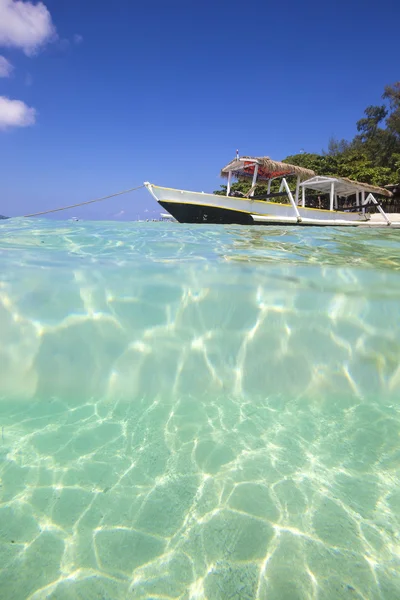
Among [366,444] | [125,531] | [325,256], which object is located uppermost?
[325,256]

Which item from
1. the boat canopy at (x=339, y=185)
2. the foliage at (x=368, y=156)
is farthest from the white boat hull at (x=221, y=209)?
the foliage at (x=368, y=156)

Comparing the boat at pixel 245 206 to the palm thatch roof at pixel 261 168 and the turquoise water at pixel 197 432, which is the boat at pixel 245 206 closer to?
the palm thatch roof at pixel 261 168

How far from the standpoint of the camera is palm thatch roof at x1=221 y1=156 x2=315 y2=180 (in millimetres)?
14234

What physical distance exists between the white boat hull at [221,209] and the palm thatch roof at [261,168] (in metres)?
1.81

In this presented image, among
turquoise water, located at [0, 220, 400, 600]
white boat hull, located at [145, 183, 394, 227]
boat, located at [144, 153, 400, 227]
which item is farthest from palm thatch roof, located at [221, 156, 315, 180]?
turquoise water, located at [0, 220, 400, 600]

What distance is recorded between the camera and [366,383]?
10.2 feet

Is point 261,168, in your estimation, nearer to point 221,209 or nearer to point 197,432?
point 221,209

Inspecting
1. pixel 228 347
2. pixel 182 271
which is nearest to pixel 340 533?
pixel 228 347

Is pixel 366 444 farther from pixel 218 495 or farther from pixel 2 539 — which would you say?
pixel 2 539

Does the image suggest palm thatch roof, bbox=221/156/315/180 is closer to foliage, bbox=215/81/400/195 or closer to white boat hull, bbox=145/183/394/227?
white boat hull, bbox=145/183/394/227

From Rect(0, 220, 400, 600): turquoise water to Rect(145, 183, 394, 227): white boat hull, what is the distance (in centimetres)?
933

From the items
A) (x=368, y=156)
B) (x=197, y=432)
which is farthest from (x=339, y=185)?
(x=368, y=156)

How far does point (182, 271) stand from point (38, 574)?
3712mm

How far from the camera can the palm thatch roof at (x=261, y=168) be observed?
14.2m
